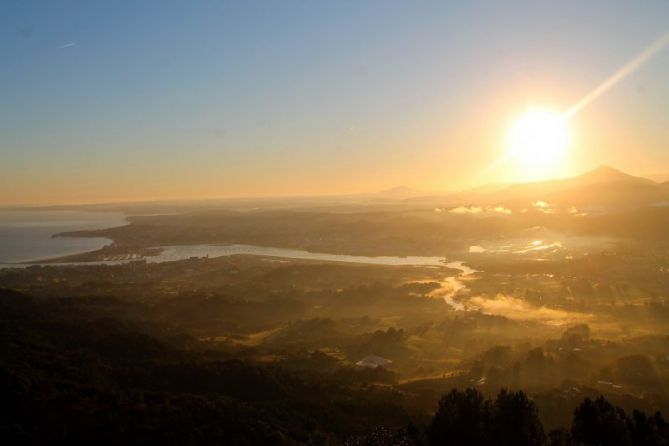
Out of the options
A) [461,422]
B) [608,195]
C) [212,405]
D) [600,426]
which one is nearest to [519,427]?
[461,422]

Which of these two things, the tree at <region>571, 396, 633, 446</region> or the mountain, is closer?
the tree at <region>571, 396, 633, 446</region>

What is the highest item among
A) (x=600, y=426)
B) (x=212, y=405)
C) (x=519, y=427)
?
(x=519, y=427)

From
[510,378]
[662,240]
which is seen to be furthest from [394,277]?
[662,240]

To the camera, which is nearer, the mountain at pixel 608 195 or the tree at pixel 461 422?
the tree at pixel 461 422

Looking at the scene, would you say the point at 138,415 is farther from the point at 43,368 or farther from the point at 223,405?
the point at 43,368

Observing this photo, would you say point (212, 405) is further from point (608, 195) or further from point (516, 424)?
point (608, 195)

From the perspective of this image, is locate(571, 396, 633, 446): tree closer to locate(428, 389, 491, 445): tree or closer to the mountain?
locate(428, 389, 491, 445): tree

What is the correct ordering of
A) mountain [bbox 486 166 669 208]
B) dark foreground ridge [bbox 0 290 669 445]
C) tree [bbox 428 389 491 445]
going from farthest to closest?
mountain [bbox 486 166 669 208], dark foreground ridge [bbox 0 290 669 445], tree [bbox 428 389 491 445]

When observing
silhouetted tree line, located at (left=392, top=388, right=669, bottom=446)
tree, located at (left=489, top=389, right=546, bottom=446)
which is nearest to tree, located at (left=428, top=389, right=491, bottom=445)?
silhouetted tree line, located at (left=392, top=388, right=669, bottom=446)

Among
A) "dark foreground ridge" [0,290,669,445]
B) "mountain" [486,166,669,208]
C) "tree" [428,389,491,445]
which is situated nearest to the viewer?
"tree" [428,389,491,445]

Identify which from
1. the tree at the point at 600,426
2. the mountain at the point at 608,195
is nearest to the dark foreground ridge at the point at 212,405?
the tree at the point at 600,426

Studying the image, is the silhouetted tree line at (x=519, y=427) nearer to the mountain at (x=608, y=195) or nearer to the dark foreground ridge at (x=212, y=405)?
the dark foreground ridge at (x=212, y=405)
